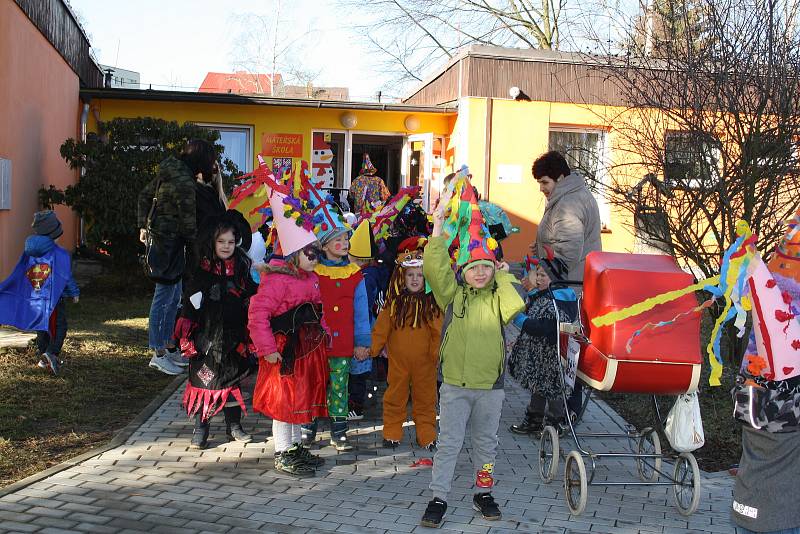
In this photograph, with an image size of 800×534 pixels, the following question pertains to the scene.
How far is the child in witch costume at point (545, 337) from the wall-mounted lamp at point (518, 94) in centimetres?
1120

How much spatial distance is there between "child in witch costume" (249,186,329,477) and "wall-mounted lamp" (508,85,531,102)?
12.1 meters

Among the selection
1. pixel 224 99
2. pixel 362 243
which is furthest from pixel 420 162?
pixel 362 243

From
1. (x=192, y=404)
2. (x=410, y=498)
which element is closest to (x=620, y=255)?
(x=410, y=498)

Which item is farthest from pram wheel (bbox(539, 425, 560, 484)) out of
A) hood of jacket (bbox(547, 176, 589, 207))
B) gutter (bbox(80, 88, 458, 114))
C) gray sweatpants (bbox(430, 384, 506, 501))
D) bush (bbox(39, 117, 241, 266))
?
gutter (bbox(80, 88, 458, 114))

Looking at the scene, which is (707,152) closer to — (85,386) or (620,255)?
(620,255)

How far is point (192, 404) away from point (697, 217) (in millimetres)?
4797

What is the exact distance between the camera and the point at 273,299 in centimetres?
555


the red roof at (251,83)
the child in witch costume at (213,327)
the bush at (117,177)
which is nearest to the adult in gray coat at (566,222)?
the child in witch costume at (213,327)

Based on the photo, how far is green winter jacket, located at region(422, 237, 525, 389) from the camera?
4.91 m

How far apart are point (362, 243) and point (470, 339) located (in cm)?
233

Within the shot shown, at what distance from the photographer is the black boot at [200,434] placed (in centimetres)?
598

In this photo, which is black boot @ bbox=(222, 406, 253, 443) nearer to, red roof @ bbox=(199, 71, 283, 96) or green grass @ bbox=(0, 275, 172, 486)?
green grass @ bbox=(0, 275, 172, 486)

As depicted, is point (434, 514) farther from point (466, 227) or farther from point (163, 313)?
point (163, 313)

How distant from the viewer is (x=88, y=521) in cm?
454
